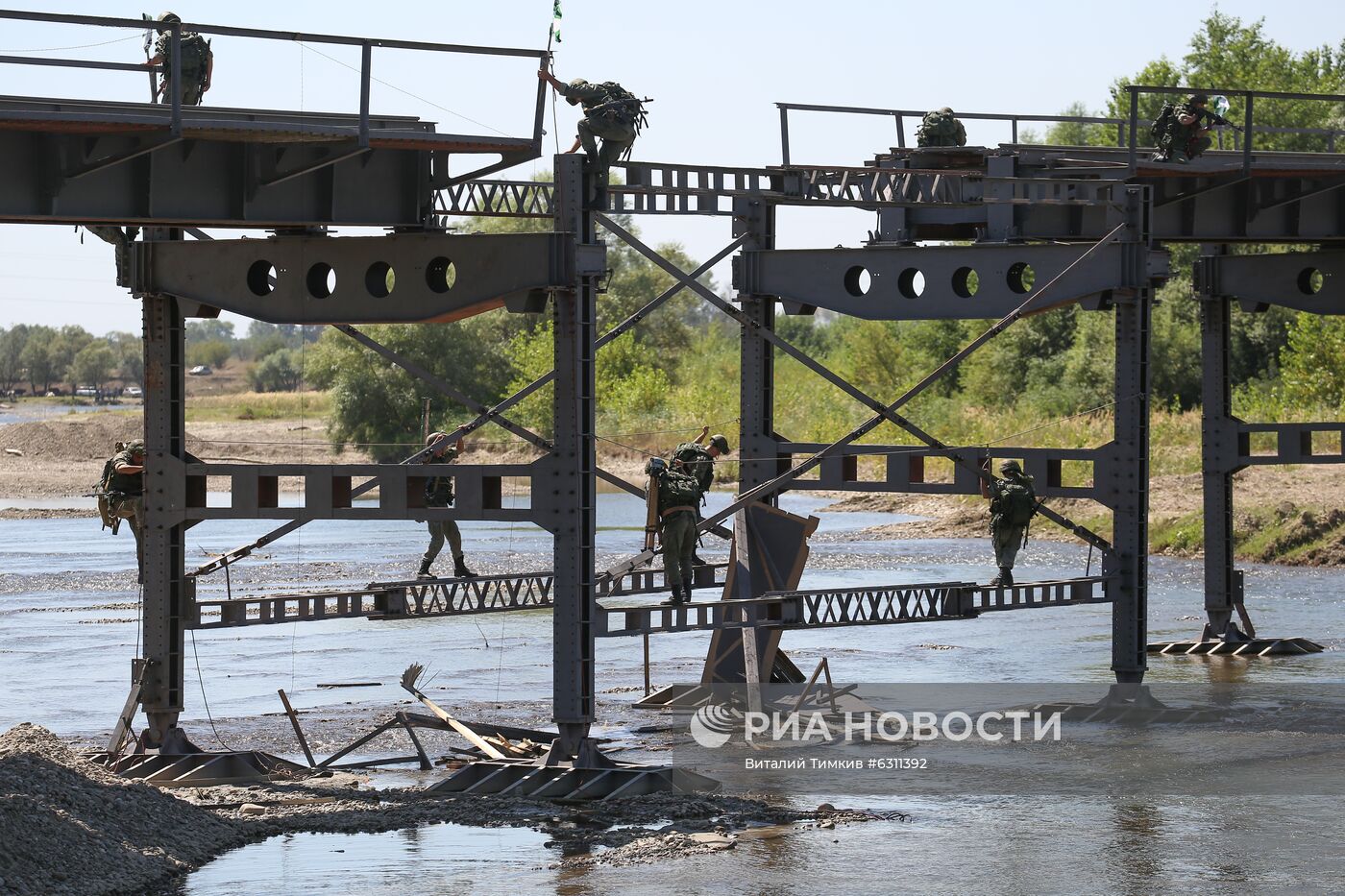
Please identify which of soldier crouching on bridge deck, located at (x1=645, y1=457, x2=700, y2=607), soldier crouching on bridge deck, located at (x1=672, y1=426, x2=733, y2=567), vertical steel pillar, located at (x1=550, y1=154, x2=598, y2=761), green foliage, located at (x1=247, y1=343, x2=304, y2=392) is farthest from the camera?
green foliage, located at (x1=247, y1=343, x2=304, y2=392)

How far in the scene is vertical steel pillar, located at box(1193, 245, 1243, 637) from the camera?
27.2 m

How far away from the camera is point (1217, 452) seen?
27234 millimetres

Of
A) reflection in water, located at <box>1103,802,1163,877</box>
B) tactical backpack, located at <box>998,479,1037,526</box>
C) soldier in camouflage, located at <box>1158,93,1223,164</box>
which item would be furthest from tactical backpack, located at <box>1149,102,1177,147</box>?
reflection in water, located at <box>1103,802,1163,877</box>

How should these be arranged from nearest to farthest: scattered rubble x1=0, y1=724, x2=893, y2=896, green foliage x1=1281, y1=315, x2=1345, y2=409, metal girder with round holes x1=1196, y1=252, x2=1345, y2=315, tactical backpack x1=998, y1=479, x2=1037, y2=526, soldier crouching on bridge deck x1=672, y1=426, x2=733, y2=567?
scattered rubble x1=0, y1=724, x2=893, y2=896 → soldier crouching on bridge deck x1=672, y1=426, x2=733, y2=567 → tactical backpack x1=998, y1=479, x2=1037, y2=526 → metal girder with round holes x1=1196, y1=252, x2=1345, y2=315 → green foliage x1=1281, y1=315, x2=1345, y2=409

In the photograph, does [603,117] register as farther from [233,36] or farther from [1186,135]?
[1186,135]

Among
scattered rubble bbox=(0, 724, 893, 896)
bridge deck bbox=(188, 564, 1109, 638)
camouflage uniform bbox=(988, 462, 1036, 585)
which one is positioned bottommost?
scattered rubble bbox=(0, 724, 893, 896)

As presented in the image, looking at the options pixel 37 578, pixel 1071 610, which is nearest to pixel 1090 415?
pixel 1071 610

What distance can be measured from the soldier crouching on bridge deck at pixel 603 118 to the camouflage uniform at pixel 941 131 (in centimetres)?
576

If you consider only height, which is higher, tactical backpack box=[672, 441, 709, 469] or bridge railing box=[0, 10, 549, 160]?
bridge railing box=[0, 10, 549, 160]

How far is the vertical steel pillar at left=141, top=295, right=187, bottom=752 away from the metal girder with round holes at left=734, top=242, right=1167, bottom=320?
7.27m

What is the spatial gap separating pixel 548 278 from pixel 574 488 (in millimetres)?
1940

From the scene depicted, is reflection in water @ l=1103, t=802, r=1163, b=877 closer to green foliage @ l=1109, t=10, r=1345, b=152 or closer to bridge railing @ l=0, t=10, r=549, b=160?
bridge railing @ l=0, t=10, r=549, b=160

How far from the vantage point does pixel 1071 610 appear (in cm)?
3619

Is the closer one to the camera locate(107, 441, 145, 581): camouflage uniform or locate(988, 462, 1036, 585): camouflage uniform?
locate(107, 441, 145, 581): camouflage uniform
